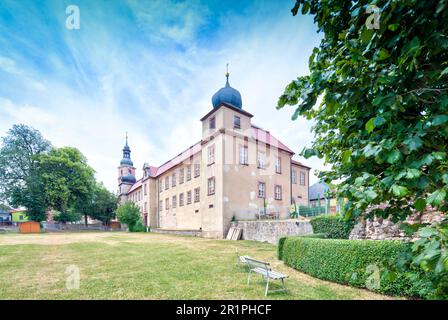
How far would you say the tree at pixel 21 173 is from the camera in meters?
37.5

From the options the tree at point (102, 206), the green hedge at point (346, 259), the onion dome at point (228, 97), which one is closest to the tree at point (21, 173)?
the tree at point (102, 206)

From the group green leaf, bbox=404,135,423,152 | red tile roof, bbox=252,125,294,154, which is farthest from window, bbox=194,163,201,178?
green leaf, bbox=404,135,423,152

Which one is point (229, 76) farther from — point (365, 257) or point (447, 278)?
point (447, 278)

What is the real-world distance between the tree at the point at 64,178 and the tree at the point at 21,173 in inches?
49.7

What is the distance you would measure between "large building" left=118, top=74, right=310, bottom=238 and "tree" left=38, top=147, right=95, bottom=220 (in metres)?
20.0

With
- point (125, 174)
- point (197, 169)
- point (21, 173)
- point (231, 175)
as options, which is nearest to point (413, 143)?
point (231, 175)

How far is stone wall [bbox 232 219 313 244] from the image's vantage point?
49.1ft

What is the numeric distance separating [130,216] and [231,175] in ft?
68.3

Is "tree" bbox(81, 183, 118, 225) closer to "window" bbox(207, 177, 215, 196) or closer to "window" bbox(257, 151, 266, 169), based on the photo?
"window" bbox(207, 177, 215, 196)

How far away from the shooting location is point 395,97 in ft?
6.60

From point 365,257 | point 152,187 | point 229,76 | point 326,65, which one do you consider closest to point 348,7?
point 326,65

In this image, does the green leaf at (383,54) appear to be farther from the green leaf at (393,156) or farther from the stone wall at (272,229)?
the stone wall at (272,229)

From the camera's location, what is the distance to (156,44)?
6.62 m
